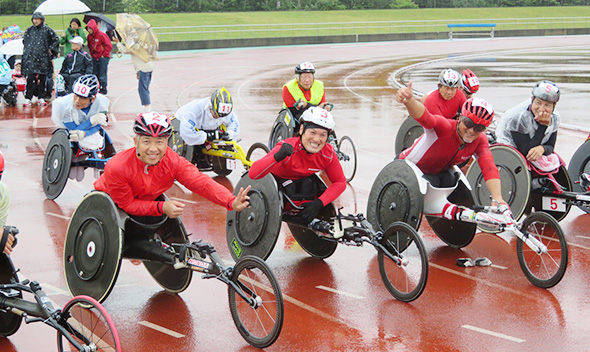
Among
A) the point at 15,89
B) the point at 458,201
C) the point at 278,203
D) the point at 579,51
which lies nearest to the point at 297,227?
the point at 278,203

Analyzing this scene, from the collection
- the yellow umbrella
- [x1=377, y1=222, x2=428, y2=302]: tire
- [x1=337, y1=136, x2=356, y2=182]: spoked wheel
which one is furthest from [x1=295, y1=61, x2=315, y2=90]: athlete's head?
the yellow umbrella

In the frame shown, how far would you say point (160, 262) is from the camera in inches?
261

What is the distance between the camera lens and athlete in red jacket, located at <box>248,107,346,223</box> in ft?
24.3

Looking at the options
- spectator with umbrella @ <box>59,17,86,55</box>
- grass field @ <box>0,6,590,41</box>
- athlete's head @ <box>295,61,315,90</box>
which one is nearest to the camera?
athlete's head @ <box>295,61,315,90</box>

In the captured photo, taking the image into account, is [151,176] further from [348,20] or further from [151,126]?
[348,20]

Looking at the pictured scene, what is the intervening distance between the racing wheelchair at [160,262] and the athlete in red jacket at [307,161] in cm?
121

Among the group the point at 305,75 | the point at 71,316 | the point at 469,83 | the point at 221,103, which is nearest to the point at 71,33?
the point at 305,75

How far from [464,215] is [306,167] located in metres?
1.66

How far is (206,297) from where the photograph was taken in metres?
7.29

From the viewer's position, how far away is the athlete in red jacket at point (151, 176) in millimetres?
6332

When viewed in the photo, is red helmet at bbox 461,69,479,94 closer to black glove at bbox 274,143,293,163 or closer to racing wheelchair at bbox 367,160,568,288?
racing wheelchair at bbox 367,160,568,288

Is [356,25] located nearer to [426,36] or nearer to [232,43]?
[426,36]

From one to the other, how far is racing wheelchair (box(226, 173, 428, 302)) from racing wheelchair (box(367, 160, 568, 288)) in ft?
1.82

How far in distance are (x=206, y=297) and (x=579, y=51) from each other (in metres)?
40.7
